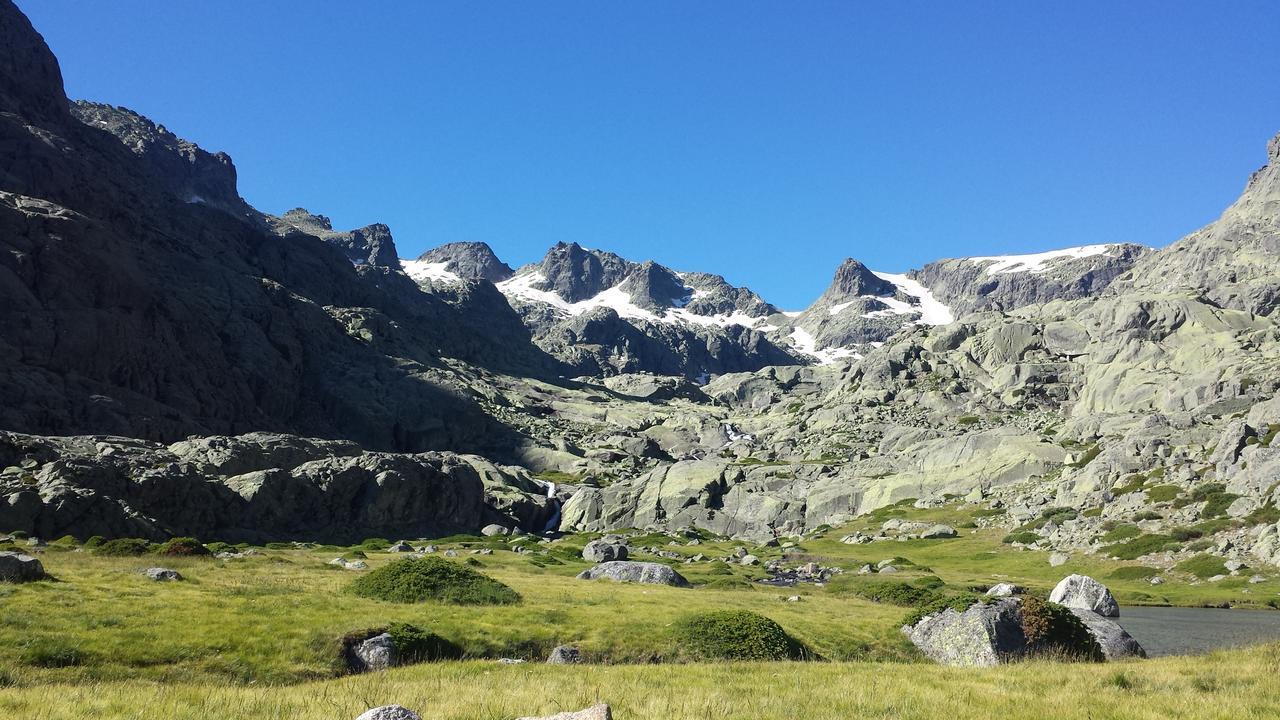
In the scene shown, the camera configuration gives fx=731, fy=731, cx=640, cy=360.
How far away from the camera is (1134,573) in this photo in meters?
74.6

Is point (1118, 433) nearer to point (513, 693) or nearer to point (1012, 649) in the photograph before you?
point (1012, 649)

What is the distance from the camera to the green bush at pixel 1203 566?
230 feet

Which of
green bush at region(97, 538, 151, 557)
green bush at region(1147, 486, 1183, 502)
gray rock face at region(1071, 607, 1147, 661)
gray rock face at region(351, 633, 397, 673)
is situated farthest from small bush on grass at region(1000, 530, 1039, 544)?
green bush at region(97, 538, 151, 557)

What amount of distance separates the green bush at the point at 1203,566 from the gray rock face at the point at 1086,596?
26229mm

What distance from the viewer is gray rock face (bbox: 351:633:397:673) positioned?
24859 millimetres

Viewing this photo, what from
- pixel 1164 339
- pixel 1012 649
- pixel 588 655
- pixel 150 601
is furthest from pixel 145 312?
pixel 1164 339

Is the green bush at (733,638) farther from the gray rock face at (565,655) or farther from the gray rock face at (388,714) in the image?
the gray rock face at (388,714)

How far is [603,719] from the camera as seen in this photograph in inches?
477

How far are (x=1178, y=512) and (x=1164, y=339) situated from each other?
401 ft

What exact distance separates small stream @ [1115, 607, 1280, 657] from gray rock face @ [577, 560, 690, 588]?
3001cm

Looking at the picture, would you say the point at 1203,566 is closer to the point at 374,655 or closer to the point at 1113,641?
the point at 1113,641

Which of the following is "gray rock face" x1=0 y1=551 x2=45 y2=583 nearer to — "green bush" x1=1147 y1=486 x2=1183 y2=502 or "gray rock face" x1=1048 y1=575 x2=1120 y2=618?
Result: "gray rock face" x1=1048 y1=575 x2=1120 y2=618

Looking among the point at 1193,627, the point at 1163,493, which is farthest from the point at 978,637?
the point at 1163,493

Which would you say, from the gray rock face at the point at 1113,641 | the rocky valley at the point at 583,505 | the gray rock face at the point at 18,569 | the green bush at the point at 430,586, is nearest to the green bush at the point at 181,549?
the rocky valley at the point at 583,505
